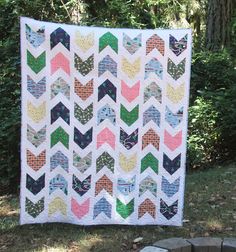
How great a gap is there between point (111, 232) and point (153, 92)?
1.33 m

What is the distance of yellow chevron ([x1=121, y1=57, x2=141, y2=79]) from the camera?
4375 millimetres

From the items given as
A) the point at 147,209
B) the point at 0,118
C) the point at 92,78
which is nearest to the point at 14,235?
the point at 147,209

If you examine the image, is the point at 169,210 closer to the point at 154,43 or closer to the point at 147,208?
the point at 147,208

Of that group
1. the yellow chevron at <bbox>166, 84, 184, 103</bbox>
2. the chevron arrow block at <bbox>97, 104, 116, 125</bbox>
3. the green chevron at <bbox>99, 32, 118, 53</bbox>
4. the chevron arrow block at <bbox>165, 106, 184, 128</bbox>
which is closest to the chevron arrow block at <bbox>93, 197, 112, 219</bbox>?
the chevron arrow block at <bbox>97, 104, 116, 125</bbox>

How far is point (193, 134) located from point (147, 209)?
11.9 feet

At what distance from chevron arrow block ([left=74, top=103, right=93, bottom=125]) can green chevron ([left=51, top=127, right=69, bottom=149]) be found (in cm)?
18

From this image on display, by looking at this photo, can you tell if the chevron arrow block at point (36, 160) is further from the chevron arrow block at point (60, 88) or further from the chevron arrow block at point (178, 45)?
the chevron arrow block at point (178, 45)

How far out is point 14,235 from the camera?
453 centimetres

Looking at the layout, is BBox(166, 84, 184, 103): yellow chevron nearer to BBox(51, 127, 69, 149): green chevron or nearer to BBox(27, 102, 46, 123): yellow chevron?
BBox(51, 127, 69, 149): green chevron

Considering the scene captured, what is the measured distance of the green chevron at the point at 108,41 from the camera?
14.2 feet

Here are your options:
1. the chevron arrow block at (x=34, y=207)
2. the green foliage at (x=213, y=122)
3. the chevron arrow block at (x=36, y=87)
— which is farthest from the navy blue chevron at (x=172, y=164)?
the green foliage at (x=213, y=122)

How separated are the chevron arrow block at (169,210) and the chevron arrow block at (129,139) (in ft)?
2.11

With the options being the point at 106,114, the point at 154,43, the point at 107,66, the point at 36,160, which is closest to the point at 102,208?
the point at 36,160

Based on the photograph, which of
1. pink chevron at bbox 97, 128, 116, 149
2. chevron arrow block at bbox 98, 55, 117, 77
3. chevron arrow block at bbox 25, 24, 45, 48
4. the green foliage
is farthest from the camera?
the green foliage
